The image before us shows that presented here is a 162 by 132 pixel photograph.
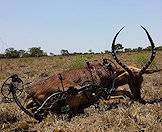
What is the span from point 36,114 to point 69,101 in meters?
0.84

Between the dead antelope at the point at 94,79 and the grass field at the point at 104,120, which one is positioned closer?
the grass field at the point at 104,120

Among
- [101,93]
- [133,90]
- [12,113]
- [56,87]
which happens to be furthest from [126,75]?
[12,113]

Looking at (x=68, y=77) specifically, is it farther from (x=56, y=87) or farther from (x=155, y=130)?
(x=155, y=130)

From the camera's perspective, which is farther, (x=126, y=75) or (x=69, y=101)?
(x=126, y=75)

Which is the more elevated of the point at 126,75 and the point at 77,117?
the point at 126,75

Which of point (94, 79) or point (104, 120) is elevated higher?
point (94, 79)

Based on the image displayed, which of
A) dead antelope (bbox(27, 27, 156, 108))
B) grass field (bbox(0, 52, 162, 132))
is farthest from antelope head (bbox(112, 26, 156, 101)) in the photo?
grass field (bbox(0, 52, 162, 132))

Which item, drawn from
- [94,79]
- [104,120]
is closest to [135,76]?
[94,79]

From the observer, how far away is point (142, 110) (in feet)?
27.8

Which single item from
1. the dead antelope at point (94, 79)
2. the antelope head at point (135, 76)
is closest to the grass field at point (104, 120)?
the antelope head at point (135, 76)

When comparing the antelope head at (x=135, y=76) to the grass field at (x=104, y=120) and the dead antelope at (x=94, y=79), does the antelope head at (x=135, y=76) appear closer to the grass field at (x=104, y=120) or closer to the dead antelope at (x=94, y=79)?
the dead antelope at (x=94, y=79)

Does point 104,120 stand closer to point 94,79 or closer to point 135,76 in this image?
point 94,79

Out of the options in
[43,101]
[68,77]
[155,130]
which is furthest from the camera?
[68,77]

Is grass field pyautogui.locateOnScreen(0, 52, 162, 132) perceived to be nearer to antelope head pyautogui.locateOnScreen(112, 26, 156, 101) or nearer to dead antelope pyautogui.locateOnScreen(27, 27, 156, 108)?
antelope head pyautogui.locateOnScreen(112, 26, 156, 101)
